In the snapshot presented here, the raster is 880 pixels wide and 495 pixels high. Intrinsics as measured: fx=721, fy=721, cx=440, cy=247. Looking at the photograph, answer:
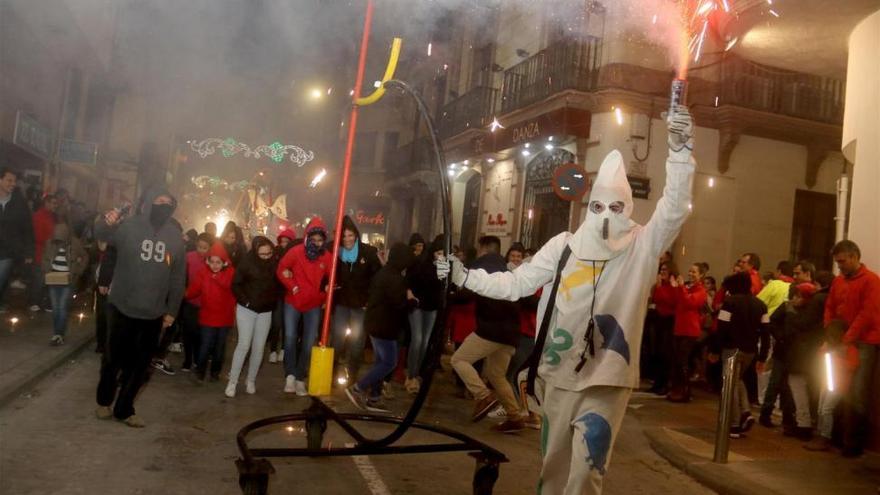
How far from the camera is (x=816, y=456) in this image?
621cm

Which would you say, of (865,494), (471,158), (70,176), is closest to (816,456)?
(865,494)

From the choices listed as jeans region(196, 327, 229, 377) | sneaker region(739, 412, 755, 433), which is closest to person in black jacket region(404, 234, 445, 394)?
jeans region(196, 327, 229, 377)

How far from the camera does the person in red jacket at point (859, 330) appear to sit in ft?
19.9

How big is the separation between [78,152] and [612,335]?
1065 centimetres

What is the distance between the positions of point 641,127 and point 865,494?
28.0ft

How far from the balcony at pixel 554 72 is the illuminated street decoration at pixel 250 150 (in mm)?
4619

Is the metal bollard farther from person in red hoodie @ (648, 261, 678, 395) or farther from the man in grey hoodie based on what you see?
the man in grey hoodie

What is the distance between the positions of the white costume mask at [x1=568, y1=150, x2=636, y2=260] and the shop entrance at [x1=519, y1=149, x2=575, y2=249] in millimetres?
10587

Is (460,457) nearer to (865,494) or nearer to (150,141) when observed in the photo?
(865,494)

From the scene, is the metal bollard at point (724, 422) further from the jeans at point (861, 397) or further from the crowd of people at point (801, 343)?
the jeans at point (861, 397)

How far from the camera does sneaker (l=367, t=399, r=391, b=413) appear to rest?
665 centimetres

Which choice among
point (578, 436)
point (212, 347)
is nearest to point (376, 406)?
point (212, 347)

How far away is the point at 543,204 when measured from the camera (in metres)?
15.1

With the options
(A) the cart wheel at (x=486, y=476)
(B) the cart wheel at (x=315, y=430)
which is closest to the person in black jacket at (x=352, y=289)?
(B) the cart wheel at (x=315, y=430)
